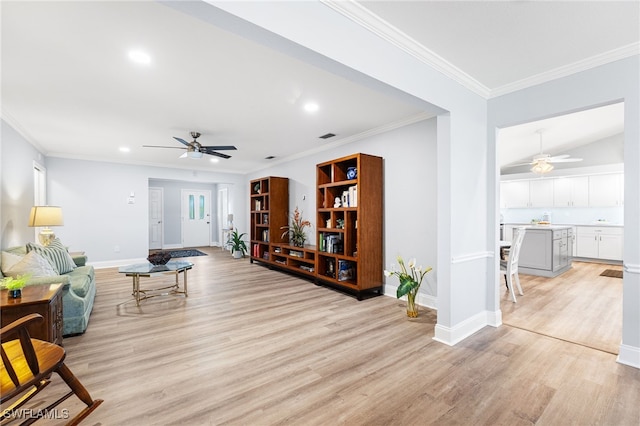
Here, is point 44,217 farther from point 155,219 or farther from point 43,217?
point 155,219

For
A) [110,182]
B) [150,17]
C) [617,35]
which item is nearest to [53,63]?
[150,17]

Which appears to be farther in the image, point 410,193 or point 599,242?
point 599,242

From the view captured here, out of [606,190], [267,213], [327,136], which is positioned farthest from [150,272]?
[606,190]

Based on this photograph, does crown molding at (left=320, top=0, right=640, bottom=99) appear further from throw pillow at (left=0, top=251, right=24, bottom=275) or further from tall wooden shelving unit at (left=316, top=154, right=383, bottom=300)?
throw pillow at (left=0, top=251, right=24, bottom=275)

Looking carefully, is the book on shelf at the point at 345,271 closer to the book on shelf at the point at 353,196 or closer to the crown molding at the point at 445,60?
the book on shelf at the point at 353,196

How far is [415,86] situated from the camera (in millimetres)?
2373

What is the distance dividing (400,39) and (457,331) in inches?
105

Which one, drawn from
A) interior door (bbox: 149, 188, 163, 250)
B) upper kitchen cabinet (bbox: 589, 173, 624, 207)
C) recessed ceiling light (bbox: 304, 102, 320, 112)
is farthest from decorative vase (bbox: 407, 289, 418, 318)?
interior door (bbox: 149, 188, 163, 250)

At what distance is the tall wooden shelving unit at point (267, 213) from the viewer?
6.41 metres

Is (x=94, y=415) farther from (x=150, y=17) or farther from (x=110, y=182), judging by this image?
(x=110, y=182)

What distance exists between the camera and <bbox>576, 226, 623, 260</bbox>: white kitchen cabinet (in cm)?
663

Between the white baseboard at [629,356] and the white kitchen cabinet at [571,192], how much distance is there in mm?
6800

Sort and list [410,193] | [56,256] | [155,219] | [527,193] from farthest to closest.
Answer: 1. [155,219]
2. [527,193]
3. [410,193]
4. [56,256]

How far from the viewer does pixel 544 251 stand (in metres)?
5.45
